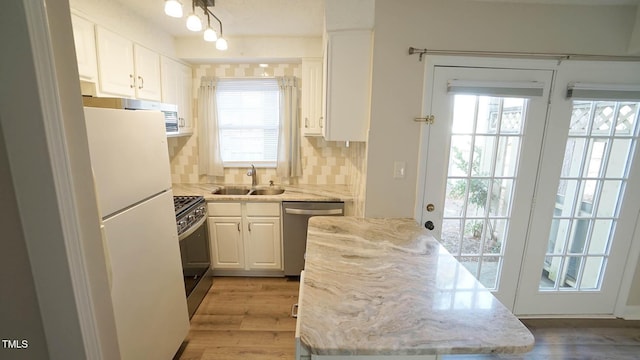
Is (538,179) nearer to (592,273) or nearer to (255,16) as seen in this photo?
(592,273)

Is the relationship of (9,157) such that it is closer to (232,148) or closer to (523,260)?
(232,148)

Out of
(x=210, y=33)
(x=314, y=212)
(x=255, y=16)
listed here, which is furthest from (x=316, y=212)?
(x=255, y=16)

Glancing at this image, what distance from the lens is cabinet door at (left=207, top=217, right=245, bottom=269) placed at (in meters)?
2.71

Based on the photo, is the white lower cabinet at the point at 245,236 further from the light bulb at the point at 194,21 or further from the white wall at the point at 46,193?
the white wall at the point at 46,193

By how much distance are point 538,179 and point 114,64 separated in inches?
127

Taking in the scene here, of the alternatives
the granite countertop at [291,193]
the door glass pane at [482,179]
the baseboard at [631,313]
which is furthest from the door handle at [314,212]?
the baseboard at [631,313]

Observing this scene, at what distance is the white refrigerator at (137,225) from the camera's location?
1.17 m

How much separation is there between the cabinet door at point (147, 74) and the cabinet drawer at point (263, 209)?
1312 mm

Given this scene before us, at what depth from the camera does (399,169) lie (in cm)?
194

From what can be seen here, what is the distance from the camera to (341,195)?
2.72 m

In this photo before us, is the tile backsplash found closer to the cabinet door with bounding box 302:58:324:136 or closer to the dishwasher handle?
the cabinet door with bounding box 302:58:324:136

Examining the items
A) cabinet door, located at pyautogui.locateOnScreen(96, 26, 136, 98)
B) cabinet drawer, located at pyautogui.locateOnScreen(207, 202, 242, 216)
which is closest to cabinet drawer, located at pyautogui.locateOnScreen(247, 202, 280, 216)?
cabinet drawer, located at pyautogui.locateOnScreen(207, 202, 242, 216)

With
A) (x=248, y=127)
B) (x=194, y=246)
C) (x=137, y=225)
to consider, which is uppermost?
(x=248, y=127)

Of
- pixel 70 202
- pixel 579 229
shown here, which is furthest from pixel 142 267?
pixel 579 229
